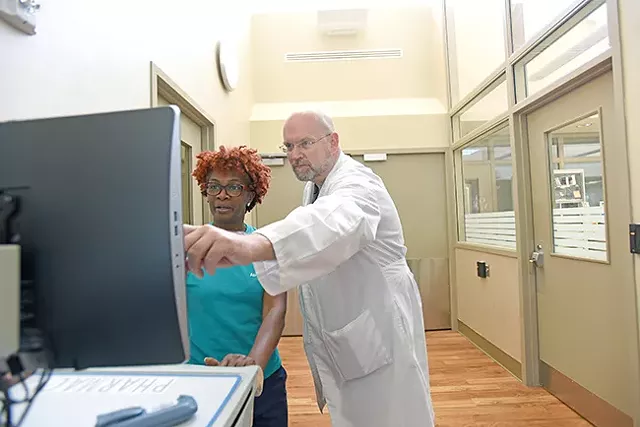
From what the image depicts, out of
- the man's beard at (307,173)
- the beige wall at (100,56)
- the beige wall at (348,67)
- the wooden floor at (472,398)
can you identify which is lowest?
the wooden floor at (472,398)

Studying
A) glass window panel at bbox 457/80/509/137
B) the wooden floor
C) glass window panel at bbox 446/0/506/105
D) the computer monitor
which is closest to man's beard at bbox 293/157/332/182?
the computer monitor

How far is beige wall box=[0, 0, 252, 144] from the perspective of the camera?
3.56 feet

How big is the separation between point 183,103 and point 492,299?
8.54ft

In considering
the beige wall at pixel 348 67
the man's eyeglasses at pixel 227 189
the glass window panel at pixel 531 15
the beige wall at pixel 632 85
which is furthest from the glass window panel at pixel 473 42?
the man's eyeglasses at pixel 227 189

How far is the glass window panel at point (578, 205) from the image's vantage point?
2.06m

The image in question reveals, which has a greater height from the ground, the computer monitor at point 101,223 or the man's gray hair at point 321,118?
the man's gray hair at point 321,118

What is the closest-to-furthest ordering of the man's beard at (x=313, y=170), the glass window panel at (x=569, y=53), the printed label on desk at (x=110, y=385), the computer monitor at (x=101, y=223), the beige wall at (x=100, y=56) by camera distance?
the computer monitor at (x=101, y=223) < the printed label on desk at (x=110, y=385) < the beige wall at (x=100, y=56) < the man's beard at (x=313, y=170) < the glass window panel at (x=569, y=53)

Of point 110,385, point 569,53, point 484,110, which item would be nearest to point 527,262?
point 569,53

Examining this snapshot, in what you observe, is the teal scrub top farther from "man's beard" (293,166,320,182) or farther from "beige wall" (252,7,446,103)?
"beige wall" (252,7,446,103)

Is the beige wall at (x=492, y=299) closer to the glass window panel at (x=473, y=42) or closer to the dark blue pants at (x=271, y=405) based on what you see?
the glass window panel at (x=473, y=42)

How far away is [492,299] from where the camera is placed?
129 inches

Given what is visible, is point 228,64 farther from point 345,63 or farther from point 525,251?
point 525,251

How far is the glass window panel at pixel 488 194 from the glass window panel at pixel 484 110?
15 centimetres

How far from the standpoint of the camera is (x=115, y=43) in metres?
1.56
